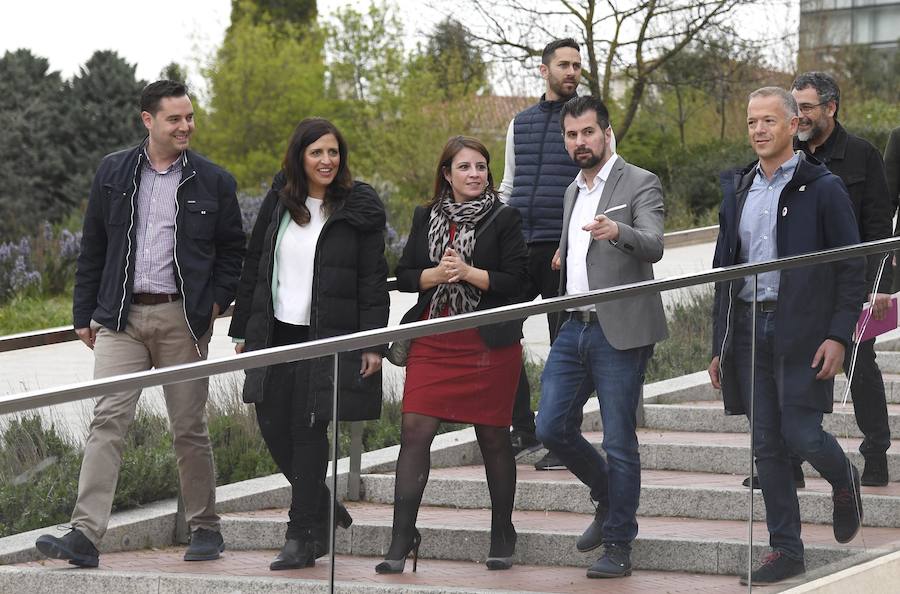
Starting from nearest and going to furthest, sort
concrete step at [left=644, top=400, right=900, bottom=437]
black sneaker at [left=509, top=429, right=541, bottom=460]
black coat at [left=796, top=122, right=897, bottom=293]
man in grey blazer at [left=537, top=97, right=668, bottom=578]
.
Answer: black sneaker at [left=509, top=429, right=541, bottom=460]
man in grey blazer at [left=537, top=97, right=668, bottom=578]
concrete step at [left=644, top=400, right=900, bottom=437]
black coat at [left=796, top=122, right=897, bottom=293]

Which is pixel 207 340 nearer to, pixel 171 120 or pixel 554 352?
pixel 171 120

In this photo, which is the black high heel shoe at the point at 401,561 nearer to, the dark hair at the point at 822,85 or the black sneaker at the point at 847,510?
the black sneaker at the point at 847,510

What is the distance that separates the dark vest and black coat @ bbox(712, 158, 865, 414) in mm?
1188

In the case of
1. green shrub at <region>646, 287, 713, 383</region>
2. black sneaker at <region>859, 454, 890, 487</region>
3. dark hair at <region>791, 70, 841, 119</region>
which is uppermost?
dark hair at <region>791, 70, 841, 119</region>

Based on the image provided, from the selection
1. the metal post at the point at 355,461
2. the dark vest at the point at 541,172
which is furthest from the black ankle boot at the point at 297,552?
the dark vest at the point at 541,172

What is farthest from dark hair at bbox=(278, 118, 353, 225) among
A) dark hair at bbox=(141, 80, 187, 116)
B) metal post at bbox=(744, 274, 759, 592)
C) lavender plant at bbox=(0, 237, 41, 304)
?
lavender plant at bbox=(0, 237, 41, 304)

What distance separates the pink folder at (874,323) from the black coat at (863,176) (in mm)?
454

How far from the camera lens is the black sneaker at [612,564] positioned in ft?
15.7

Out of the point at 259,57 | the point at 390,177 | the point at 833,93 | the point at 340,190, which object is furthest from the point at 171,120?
the point at 259,57

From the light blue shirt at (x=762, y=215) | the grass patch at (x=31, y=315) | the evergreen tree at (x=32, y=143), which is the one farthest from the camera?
the evergreen tree at (x=32, y=143)

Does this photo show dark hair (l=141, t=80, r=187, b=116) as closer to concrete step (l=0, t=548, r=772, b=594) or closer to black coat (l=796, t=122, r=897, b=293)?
concrete step (l=0, t=548, r=772, b=594)

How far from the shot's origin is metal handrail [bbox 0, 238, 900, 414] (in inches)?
138

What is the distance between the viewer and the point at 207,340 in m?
5.99

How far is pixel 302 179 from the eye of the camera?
5738 mm
